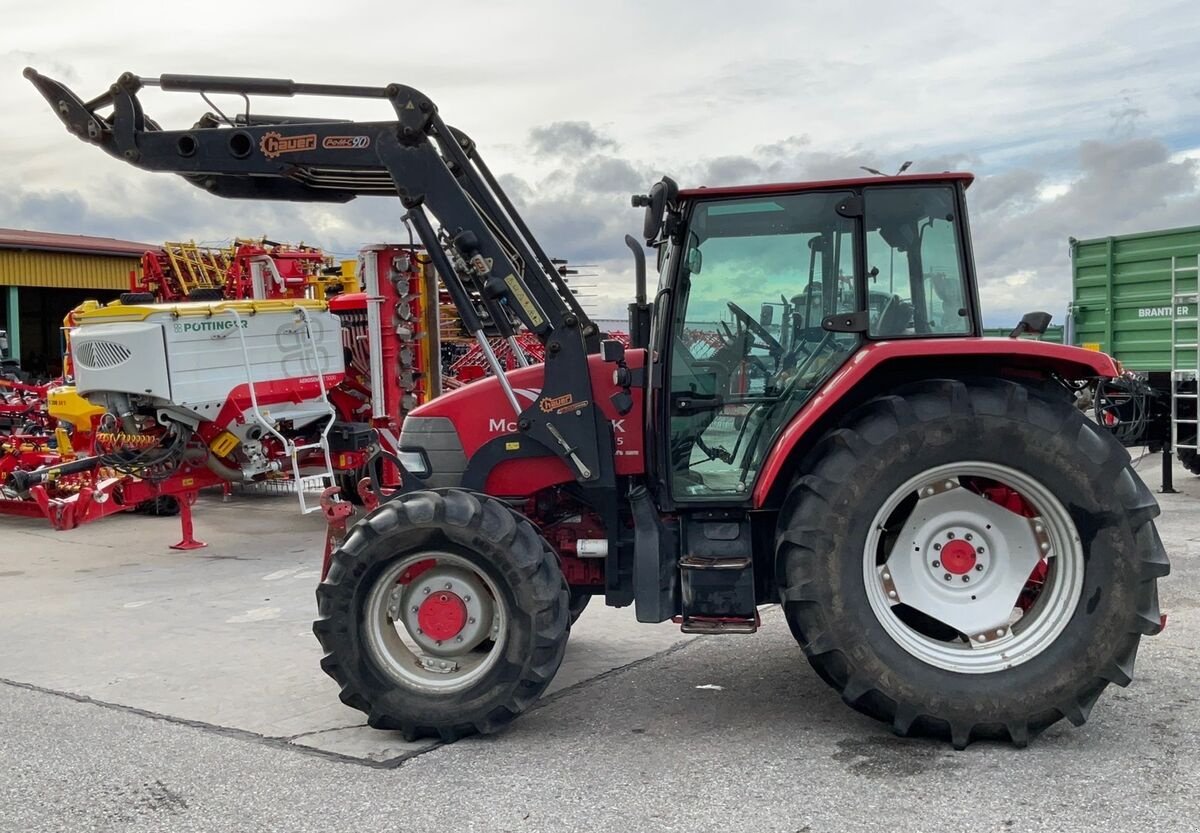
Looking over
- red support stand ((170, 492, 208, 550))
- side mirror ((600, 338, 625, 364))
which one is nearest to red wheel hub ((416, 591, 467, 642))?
side mirror ((600, 338, 625, 364))

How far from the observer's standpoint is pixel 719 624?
15.0 ft

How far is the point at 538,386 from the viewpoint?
4.98m

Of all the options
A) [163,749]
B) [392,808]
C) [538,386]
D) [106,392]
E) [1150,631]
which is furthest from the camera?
[106,392]

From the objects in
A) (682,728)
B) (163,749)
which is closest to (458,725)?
(682,728)

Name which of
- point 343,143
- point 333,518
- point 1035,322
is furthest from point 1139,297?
point 343,143

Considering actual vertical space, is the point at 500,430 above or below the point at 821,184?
below

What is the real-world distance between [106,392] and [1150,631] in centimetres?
728

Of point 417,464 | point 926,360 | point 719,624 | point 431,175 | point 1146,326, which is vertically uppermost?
point 431,175

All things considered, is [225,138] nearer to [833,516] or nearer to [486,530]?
[486,530]

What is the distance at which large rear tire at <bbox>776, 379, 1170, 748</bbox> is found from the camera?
14.0 feet

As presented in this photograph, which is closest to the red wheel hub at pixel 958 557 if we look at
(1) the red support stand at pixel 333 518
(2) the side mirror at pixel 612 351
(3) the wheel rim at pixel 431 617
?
(2) the side mirror at pixel 612 351

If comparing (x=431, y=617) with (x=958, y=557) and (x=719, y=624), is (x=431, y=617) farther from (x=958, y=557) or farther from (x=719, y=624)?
(x=958, y=557)

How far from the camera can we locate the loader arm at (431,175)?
4.85m

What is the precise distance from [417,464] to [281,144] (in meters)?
1.57
